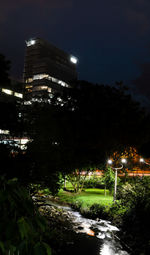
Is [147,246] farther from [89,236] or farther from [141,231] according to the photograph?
[89,236]

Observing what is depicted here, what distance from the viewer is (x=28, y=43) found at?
142 metres

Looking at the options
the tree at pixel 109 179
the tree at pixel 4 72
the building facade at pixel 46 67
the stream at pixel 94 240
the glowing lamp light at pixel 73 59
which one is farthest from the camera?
the glowing lamp light at pixel 73 59

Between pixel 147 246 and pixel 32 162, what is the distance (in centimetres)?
633

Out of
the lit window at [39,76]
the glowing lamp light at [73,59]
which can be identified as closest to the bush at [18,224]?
the lit window at [39,76]

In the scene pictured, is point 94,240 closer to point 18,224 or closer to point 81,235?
point 81,235

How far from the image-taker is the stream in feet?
32.4

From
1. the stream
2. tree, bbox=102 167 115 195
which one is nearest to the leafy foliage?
the stream

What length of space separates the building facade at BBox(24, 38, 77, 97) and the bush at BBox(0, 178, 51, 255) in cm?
11367

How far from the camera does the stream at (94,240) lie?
9867 mm

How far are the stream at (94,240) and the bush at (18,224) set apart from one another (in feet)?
29.0

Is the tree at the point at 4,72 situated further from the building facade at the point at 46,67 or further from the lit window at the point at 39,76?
the lit window at the point at 39,76

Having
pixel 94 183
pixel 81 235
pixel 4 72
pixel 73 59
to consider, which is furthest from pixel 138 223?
pixel 73 59

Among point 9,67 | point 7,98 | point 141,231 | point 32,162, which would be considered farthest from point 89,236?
→ point 9,67

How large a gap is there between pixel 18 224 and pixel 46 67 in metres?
126
